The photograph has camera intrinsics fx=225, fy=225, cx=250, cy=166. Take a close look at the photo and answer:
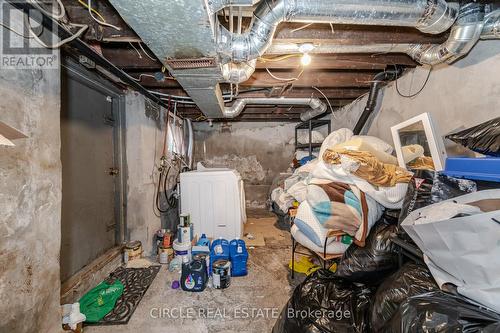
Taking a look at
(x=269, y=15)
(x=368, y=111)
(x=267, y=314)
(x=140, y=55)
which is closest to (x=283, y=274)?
(x=267, y=314)

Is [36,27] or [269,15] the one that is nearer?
[269,15]

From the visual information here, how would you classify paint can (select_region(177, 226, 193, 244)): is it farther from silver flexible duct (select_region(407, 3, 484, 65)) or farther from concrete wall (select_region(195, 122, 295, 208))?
silver flexible duct (select_region(407, 3, 484, 65))

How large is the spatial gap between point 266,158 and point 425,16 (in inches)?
160

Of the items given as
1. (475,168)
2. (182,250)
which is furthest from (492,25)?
(182,250)

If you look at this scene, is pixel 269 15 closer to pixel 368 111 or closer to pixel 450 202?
pixel 450 202

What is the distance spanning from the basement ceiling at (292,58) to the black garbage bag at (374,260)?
1.36m

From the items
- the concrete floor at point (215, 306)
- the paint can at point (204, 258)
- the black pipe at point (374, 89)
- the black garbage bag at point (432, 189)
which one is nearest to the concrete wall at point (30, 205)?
the concrete floor at point (215, 306)

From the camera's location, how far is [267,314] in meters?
1.81

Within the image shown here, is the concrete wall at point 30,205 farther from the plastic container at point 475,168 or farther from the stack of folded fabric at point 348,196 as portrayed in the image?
the plastic container at point 475,168

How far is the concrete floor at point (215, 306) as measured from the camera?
168 centimetres

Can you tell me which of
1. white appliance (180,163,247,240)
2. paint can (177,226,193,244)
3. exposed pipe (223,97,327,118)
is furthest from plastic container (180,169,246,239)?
exposed pipe (223,97,327,118)

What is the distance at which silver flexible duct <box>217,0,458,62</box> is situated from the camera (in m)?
1.13

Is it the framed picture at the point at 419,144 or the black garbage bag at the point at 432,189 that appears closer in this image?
the black garbage bag at the point at 432,189

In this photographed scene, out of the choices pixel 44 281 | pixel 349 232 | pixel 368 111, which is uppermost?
pixel 368 111
